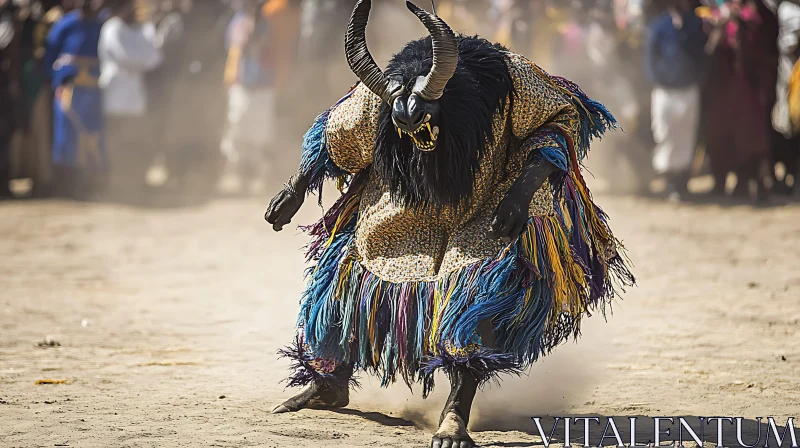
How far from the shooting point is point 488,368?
13.6 ft

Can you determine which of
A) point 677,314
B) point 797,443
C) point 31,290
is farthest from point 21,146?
point 797,443

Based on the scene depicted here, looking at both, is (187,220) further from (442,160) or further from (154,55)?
(442,160)

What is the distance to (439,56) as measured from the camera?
4.06 meters

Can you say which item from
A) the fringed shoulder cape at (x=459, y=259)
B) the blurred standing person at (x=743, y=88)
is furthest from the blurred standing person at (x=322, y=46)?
the fringed shoulder cape at (x=459, y=259)

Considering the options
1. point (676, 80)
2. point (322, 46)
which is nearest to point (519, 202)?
point (676, 80)

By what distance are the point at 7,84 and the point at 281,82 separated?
3.15 m

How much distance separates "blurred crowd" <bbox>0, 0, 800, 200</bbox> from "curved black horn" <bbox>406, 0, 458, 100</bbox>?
838 cm

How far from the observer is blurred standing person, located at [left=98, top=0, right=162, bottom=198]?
13.3 m

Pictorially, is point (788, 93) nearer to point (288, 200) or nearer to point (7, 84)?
point (7, 84)

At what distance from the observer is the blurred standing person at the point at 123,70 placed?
1332 cm

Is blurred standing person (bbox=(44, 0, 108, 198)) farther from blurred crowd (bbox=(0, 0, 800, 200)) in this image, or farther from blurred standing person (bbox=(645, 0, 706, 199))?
blurred standing person (bbox=(645, 0, 706, 199))

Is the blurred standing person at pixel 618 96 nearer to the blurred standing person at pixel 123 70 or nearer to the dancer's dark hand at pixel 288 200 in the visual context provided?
the blurred standing person at pixel 123 70

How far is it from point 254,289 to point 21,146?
20.6 feet

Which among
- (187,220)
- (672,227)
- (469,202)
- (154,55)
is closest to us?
(469,202)
